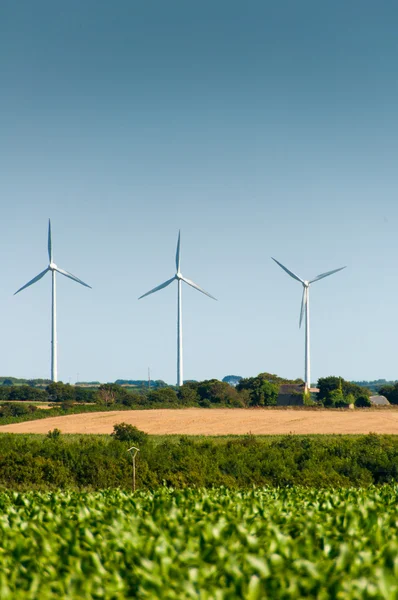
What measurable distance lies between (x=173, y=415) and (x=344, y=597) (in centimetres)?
13757

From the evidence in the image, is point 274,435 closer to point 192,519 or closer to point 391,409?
point 391,409

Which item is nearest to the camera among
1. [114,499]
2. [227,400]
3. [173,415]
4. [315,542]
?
[315,542]

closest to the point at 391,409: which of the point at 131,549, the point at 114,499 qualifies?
the point at 114,499

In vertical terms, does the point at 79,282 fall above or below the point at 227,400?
above

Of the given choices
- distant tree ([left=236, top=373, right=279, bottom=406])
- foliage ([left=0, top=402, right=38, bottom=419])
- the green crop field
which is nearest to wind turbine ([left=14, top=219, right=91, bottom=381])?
foliage ([left=0, top=402, right=38, bottom=419])

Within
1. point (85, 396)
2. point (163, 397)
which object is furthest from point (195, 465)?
point (85, 396)

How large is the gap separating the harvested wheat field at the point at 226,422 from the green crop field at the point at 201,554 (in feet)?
328

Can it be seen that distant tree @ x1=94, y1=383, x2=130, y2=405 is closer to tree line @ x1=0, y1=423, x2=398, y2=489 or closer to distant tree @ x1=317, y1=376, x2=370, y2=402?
distant tree @ x1=317, y1=376, x2=370, y2=402

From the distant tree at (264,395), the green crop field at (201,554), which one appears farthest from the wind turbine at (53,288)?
the green crop field at (201,554)

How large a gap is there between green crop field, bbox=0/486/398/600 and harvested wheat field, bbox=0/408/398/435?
100.0 metres

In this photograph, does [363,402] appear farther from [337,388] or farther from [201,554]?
[201,554]

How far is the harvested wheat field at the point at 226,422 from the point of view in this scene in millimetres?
126875

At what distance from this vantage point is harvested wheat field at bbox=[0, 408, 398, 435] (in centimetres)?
12688

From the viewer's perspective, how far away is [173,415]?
151375 millimetres
